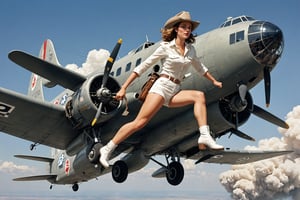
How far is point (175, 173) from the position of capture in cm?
1675

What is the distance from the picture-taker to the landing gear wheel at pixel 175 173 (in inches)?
658

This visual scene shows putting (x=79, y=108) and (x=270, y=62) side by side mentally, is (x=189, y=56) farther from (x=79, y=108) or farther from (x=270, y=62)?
(x=79, y=108)

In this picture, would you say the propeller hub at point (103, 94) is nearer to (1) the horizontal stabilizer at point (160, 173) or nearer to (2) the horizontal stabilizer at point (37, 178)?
(1) the horizontal stabilizer at point (160, 173)

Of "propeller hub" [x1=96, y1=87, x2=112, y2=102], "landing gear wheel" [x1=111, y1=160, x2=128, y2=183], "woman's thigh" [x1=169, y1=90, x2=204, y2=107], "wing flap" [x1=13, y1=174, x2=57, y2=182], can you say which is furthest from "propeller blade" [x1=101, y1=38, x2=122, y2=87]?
"wing flap" [x1=13, y1=174, x2=57, y2=182]

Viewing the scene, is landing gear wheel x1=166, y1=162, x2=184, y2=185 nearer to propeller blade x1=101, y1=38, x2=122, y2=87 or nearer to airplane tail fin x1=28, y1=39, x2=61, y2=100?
propeller blade x1=101, y1=38, x2=122, y2=87

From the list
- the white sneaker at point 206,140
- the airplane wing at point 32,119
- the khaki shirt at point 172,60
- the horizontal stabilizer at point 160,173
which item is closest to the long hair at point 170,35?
the khaki shirt at point 172,60

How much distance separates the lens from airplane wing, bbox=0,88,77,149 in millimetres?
13985

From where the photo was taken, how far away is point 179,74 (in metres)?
4.09

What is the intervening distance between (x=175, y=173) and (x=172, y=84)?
13234 millimetres

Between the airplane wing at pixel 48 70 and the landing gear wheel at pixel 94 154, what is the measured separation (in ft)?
8.04

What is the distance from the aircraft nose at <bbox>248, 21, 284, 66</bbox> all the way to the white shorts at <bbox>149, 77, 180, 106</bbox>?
22.7ft

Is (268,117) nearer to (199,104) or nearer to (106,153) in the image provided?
(199,104)

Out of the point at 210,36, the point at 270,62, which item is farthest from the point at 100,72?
the point at 270,62

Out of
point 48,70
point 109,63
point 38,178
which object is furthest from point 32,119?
point 38,178
